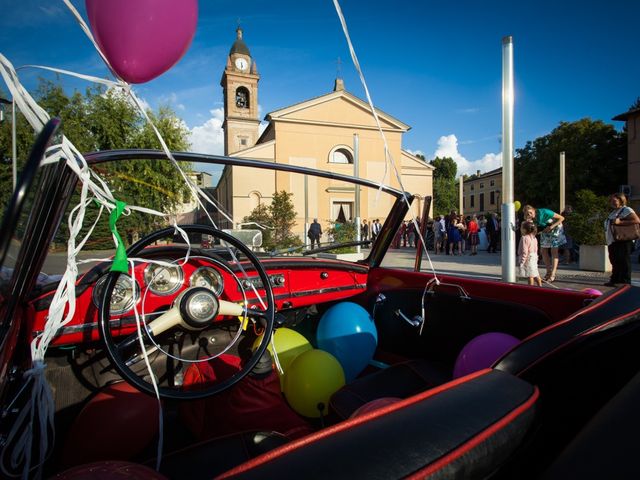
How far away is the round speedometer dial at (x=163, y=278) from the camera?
180 centimetres

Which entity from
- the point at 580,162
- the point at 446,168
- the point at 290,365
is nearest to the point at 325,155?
the point at 580,162

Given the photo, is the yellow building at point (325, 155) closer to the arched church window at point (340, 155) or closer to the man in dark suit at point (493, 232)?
the arched church window at point (340, 155)

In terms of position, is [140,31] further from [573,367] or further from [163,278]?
[573,367]

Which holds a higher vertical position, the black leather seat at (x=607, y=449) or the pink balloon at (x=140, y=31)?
the pink balloon at (x=140, y=31)

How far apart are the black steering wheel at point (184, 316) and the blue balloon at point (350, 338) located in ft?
2.08

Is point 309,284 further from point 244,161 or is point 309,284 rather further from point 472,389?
point 472,389

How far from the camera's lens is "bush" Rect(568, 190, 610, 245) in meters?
7.68

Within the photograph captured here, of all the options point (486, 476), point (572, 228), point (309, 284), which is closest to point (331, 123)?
point (572, 228)

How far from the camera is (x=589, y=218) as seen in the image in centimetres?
779

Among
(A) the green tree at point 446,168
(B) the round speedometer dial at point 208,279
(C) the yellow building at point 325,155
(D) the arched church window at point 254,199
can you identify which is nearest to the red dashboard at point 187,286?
(B) the round speedometer dial at point 208,279

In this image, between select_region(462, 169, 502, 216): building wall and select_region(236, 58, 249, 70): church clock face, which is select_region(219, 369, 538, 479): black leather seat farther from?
select_region(462, 169, 502, 216): building wall

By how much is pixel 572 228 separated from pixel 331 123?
2251 centimetres

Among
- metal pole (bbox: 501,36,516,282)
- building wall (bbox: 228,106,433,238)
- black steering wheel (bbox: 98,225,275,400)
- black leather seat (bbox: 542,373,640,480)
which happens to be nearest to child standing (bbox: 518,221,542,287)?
metal pole (bbox: 501,36,516,282)

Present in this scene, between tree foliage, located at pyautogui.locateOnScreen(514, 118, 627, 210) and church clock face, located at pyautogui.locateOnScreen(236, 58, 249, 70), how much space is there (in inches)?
1192
